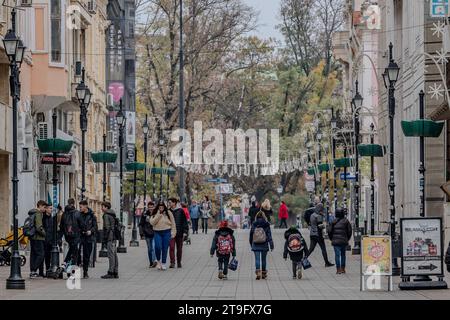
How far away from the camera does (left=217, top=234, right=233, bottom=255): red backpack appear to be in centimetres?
3459

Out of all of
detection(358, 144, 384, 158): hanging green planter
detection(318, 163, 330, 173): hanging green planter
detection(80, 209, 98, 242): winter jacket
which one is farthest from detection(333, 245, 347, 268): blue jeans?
detection(318, 163, 330, 173): hanging green planter

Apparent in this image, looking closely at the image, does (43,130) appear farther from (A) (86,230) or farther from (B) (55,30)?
(A) (86,230)

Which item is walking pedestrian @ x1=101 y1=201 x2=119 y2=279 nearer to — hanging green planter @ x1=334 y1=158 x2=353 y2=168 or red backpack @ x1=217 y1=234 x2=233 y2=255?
red backpack @ x1=217 y1=234 x2=233 y2=255

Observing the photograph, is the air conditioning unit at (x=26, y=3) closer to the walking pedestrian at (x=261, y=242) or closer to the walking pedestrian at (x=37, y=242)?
the walking pedestrian at (x=37, y=242)

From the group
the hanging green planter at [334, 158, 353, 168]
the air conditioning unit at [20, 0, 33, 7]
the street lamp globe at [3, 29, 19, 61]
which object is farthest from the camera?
the hanging green planter at [334, 158, 353, 168]

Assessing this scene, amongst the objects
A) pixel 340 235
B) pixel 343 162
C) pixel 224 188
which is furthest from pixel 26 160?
pixel 224 188

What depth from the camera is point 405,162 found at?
189 ft

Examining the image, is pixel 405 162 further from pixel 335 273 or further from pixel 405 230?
pixel 405 230

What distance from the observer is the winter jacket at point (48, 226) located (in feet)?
113

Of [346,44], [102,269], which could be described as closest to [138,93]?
[346,44]

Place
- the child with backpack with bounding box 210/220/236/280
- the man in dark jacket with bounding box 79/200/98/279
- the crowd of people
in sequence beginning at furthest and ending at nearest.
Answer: the man in dark jacket with bounding box 79/200/98/279, the child with backpack with bounding box 210/220/236/280, the crowd of people

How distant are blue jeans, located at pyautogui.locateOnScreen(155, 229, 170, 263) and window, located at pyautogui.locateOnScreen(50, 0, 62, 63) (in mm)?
14935

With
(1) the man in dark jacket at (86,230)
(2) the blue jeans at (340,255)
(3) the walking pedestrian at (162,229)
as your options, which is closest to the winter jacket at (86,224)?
(1) the man in dark jacket at (86,230)

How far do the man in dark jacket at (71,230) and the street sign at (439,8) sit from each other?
46.6 ft
